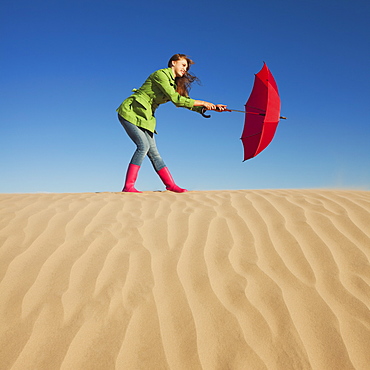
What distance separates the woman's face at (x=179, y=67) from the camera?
4.55 m

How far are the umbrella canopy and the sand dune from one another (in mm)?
1124

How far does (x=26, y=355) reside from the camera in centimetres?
154

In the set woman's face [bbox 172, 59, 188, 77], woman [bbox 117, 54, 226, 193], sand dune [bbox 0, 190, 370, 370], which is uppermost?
woman's face [bbox 172, 59, 188, 77]

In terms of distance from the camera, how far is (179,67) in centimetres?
455

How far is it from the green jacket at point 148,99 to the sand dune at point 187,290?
A: 6.25 feet

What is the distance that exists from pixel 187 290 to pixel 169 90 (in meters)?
3.04

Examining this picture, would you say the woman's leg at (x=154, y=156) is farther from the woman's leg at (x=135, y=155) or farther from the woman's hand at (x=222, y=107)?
the woman's hand at (x=222, y=107)

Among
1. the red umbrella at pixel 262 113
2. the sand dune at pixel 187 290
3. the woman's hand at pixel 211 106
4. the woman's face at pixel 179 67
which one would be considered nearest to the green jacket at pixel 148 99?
the woman's face at pixel 179 67

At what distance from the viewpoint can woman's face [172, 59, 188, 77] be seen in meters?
4.55

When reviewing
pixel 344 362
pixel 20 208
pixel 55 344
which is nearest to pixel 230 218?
pixel 344 362

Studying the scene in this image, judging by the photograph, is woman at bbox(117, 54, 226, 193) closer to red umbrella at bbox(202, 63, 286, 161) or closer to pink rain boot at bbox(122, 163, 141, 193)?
pink rain boot at bbox(122, 163, 141, 193)

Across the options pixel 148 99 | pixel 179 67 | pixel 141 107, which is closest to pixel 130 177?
pixel 141 107

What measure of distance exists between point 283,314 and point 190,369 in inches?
22.5

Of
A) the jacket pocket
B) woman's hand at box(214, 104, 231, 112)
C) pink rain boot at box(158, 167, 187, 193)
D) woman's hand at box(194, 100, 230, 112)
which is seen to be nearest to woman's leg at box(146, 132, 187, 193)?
pink rain boot at box(158, 167, 187, 193)
